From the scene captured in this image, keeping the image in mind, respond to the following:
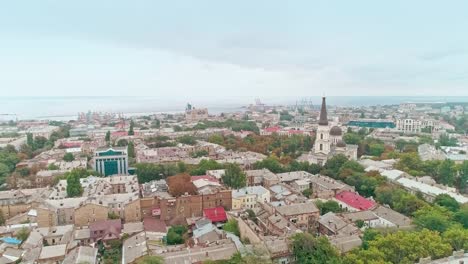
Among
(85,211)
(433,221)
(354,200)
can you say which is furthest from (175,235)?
(433,221)

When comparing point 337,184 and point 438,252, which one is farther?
point 337,184

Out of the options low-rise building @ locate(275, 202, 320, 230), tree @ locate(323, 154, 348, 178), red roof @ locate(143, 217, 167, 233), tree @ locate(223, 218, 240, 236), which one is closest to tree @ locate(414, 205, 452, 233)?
low-rise building @ locate(275, 202, 320, 230)

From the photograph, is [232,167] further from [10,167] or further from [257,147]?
[10,167]

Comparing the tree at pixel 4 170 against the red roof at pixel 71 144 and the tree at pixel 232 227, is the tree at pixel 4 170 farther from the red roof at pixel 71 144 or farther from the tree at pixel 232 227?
the tree at pixel 232 227

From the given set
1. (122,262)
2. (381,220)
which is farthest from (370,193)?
(122,262)

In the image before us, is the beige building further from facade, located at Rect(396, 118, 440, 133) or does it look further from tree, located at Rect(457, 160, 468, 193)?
facade, located at Rect(396, 118, 440, 133)

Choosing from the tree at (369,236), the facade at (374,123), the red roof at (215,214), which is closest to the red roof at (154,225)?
the red roof at (215,214)
